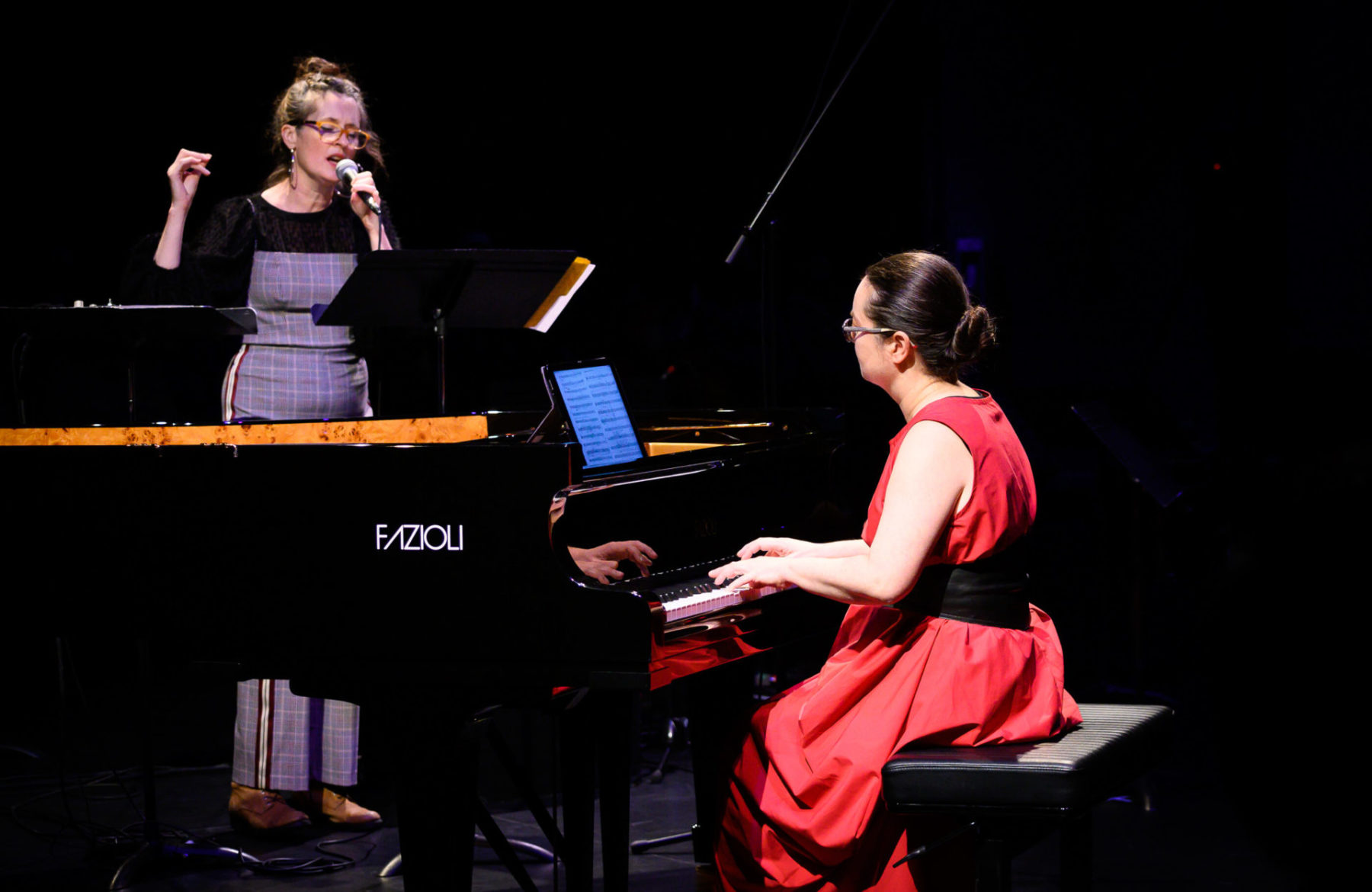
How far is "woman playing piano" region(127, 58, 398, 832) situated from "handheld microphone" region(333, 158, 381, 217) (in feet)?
0.08

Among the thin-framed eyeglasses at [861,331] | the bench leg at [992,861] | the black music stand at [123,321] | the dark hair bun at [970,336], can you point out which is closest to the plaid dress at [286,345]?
the black music stand at [123,321]

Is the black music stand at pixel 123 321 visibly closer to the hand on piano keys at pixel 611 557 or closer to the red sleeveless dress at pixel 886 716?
the hand on piano keys at pixel 611 557

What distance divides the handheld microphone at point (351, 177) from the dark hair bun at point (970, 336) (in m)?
1.57

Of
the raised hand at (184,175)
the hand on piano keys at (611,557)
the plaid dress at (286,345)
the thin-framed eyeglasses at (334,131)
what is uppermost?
the thin-framed eyeglasses at (334,131)

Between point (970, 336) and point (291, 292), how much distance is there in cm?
189

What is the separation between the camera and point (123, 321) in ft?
9.56

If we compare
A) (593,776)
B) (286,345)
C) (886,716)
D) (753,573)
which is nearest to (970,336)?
(753,573)

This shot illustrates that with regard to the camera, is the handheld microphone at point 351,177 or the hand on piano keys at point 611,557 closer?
the hand on piano keys at point 611,557

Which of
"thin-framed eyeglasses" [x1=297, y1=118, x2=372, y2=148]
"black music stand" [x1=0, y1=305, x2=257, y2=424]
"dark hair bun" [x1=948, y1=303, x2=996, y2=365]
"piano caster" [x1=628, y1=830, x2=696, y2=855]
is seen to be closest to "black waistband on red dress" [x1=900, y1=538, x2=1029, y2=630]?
"dark hair bun" [x1=948, y1=303, x2=996, y2=365]

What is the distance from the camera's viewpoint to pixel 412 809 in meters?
2.07

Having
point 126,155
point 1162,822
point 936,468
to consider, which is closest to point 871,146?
point 126,155

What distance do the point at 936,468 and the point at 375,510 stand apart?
890 mm

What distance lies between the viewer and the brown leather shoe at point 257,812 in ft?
11.6

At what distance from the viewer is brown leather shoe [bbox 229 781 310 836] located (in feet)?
11.6
